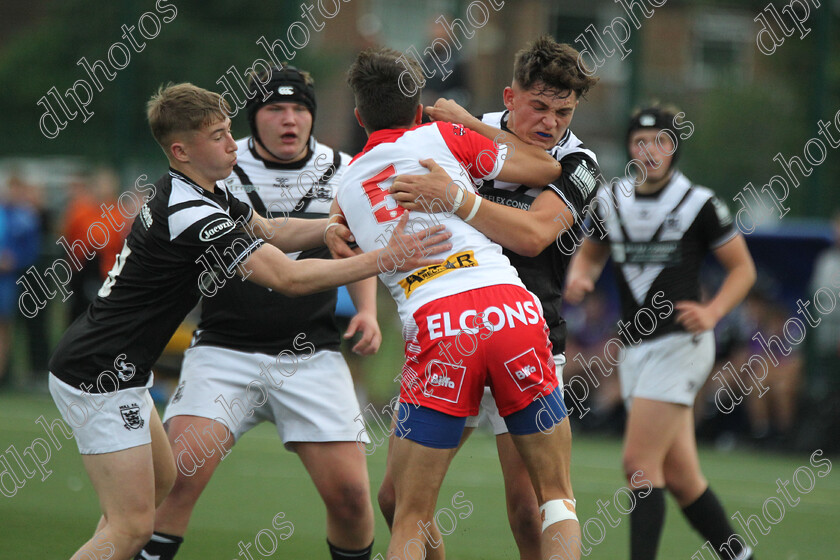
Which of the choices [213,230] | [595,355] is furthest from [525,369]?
[595,355]

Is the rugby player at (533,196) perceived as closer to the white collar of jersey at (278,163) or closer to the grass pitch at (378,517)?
the white collar of jersey at (278,163)

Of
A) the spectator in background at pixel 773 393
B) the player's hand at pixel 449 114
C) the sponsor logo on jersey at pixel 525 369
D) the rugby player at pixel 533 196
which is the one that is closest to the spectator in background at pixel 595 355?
the spectator in background at pixel 773 393

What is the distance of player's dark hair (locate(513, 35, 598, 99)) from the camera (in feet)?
12.6

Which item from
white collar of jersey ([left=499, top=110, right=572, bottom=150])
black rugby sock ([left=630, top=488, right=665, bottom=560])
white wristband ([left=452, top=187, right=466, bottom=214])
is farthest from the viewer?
black rugby sock ([left=630, top=488, right=665, bottom=560])

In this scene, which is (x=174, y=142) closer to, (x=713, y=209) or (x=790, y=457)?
(x=713, y=209)

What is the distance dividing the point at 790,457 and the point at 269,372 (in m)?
7.08

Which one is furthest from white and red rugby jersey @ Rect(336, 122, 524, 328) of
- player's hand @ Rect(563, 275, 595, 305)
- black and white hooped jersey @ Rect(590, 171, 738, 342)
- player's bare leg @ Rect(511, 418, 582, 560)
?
black and white hooped jersey @ Rect(590, 171, 738, 342)

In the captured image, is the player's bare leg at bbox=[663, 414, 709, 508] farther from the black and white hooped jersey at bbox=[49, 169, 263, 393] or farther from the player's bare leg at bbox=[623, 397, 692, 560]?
the black and white hooped jersey at bbox=[49, 169, 263, 393]

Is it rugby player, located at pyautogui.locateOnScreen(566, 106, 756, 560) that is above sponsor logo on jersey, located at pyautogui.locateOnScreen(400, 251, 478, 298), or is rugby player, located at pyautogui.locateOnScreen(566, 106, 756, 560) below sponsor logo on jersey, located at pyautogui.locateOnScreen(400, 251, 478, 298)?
below

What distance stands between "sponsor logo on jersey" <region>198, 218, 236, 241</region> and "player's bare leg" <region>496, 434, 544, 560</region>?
4.80 ft

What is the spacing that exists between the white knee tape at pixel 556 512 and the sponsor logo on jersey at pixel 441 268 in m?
0.92

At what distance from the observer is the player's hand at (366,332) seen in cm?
461

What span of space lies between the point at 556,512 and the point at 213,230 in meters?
1.67

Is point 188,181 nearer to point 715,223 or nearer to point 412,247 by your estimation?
point 412,247
